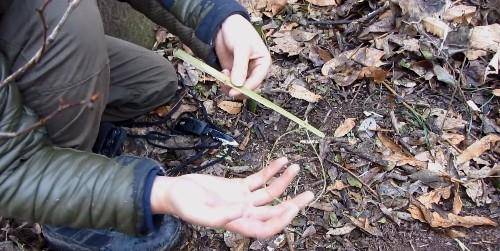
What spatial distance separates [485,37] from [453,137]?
0.48 metres

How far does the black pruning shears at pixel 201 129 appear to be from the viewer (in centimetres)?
217

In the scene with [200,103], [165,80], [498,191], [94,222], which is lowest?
[498,191]

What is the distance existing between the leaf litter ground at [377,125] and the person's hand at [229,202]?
1.90ft

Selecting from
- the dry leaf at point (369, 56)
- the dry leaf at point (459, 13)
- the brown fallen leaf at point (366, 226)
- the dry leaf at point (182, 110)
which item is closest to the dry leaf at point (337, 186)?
the brown fallen leaf at point (366, 226)

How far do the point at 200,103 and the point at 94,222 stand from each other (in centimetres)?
104

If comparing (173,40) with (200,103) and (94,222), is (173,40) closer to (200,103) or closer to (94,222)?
(200,103)

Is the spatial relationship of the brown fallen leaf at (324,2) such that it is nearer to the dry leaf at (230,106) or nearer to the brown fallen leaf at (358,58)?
the brown fallen leaf at (358,58)

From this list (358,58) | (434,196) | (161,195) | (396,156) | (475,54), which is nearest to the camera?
(161,195)

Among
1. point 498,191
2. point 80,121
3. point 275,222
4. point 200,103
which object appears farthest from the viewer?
point 200,103

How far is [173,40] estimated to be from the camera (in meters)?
2.71

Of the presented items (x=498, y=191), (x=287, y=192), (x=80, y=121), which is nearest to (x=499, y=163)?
(x=498, y=191)

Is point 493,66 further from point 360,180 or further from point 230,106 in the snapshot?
point 230,106

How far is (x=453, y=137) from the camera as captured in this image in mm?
2066

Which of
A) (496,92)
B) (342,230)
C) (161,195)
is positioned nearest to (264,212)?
(161,195)
